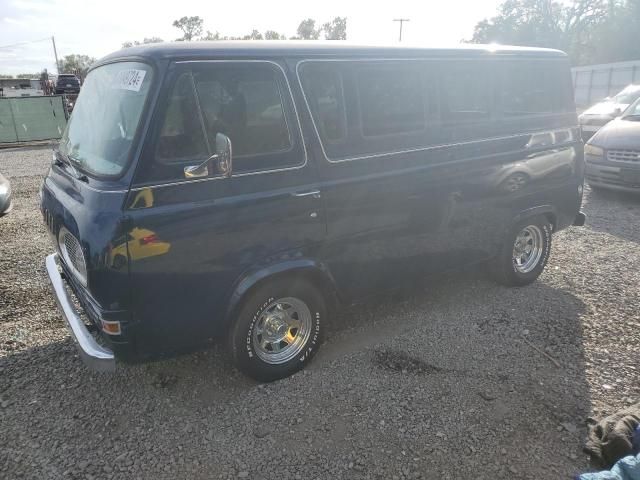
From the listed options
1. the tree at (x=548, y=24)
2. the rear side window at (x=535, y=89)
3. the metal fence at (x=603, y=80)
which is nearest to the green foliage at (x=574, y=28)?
the tree at (x=548, y=24)

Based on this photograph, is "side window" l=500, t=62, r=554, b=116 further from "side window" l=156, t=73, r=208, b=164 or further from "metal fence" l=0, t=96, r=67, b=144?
"metal fence" l=0, t=96, r=67, b=144

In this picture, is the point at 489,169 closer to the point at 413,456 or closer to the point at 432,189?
the point at 432,189

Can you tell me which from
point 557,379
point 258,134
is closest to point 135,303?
point 258,134

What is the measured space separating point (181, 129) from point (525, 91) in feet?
10.7

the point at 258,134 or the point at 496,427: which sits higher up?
the point at 258,134

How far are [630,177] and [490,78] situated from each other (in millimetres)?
5137

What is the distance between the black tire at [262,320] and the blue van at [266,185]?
10 mm

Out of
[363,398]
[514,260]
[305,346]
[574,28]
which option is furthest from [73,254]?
[574,28]

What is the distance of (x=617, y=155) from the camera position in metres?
8.02

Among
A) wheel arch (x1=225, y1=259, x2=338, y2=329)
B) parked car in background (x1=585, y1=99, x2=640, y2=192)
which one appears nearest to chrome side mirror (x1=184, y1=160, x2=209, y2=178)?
wheel arch (x1=225, y1=259, x2=338, y2=329)

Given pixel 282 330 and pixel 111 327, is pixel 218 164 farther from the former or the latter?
pixel 282 330

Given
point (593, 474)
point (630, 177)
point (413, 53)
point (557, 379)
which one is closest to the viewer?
point (593, 474)

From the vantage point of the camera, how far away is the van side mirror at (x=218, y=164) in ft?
8.73

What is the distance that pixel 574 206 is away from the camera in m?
4.98
